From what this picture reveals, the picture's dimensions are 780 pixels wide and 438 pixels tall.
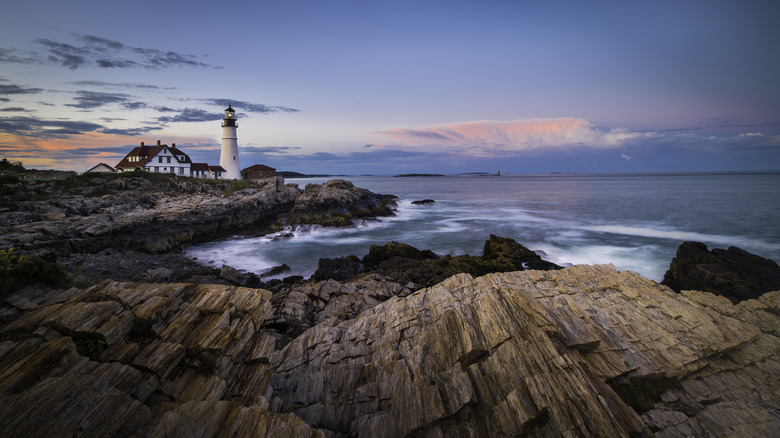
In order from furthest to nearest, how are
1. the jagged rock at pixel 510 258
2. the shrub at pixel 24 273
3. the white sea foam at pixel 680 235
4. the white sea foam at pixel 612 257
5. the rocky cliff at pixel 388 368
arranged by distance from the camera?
1. the white sea foam at pixel 680 235
2. the white sea foam at pixel 612 257
3. the jagged rock at pixel 510 258
4. the shrub at pixel 24 273
5. the rocky cliff at pixel 388 368

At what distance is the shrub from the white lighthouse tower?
Result: 161 ft

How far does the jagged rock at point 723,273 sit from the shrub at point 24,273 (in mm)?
23049

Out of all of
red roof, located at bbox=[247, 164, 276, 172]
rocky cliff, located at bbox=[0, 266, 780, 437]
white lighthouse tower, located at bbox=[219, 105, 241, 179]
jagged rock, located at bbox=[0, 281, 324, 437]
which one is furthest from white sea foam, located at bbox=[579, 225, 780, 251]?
red roof, located at bbox=[247, 164, 276, 172]

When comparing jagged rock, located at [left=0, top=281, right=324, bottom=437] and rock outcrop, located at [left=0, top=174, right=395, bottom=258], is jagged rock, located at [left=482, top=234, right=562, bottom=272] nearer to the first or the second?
jagged rock, located at [left=0, top=281, right=324, bottom=437]

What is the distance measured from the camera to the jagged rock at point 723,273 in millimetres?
12614

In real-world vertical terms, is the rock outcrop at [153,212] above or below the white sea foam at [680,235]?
above

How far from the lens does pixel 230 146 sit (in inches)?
2068

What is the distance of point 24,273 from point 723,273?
970 inches

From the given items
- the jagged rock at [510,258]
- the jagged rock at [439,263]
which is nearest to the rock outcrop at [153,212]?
the jagged rock at [439,263]

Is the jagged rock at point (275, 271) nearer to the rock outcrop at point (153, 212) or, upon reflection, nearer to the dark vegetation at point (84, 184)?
the rock outcrop at point (153, 212)

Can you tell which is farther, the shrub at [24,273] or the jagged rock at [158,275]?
the jagged rock at [158,275]

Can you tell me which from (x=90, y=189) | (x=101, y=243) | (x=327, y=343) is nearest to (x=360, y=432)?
(x=327, y=343)

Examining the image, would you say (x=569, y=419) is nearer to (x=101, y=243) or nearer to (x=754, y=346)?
(x=754, y=346)

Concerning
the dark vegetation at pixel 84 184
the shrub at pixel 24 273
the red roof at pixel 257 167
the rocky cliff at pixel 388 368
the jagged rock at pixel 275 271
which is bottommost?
the jagged rock at pixel 275 271
